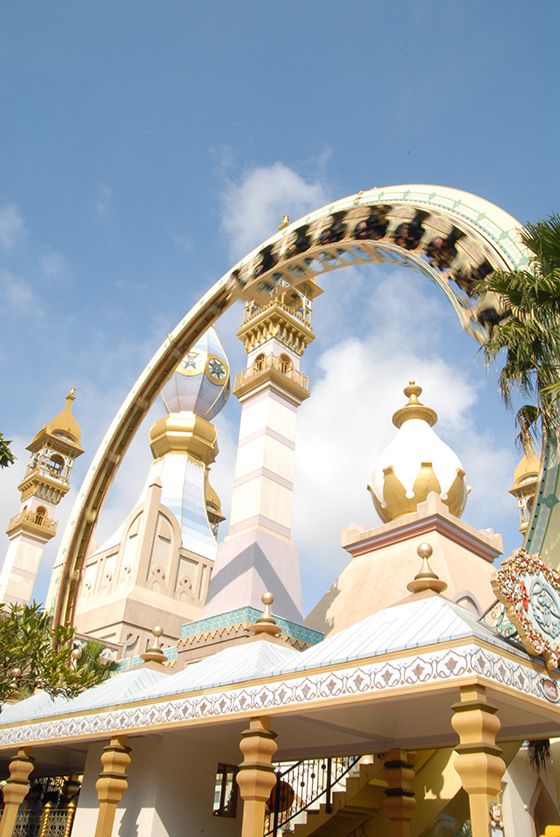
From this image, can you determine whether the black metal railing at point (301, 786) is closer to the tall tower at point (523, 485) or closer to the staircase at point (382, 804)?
the staircase at point (382, 804)

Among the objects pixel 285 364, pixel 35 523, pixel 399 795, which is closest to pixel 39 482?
pixel 35 523

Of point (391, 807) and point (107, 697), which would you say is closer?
point (391, 807)

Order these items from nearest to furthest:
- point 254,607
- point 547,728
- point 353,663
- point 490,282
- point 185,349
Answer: point 353,663 → point 547,728 → point 490,282 → point 254,607 → point 185,349

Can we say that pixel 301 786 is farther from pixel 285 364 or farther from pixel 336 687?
pixel 285 364

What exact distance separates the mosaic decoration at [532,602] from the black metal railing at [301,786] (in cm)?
648

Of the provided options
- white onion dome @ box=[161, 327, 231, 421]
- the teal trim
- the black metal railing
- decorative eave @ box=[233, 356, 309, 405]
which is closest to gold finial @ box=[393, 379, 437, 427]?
decorative eave @ box=[233, 356, 309, 405]

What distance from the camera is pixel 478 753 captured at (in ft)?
21.3

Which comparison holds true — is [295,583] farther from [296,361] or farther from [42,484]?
[42,484]

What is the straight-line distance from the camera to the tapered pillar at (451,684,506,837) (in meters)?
6.39

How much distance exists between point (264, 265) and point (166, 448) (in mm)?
19675

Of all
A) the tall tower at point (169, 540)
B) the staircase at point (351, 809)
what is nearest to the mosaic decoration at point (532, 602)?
the staircase at point (351, 809)

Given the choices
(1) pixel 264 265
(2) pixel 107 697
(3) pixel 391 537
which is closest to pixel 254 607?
(3) pixel 391 537

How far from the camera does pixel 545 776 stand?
12.9 m

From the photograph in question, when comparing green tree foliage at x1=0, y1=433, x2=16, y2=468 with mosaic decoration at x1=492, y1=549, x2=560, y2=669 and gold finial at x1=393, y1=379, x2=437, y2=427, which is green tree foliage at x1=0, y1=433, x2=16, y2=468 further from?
gold finial at x1=393, y1=379, x2=437, y2=427
